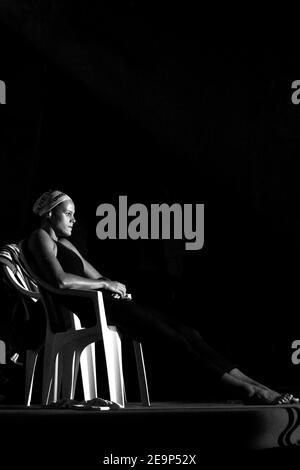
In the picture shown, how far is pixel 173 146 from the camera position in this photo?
6320 mm

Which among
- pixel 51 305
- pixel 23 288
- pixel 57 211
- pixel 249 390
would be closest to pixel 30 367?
pixel 23 288

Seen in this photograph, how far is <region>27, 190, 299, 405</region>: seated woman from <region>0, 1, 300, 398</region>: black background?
70.2 inches

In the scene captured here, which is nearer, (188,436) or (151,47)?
(188,436)

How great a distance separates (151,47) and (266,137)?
39.0 inches

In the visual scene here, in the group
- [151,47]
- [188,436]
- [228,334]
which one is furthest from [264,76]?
[188,436]

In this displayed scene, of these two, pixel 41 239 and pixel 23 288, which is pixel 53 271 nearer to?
pixel 41 239

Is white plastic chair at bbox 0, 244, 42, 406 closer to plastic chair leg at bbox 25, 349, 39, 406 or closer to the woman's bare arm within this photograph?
plastic chair leg at bbox 25, 349, 39, 406

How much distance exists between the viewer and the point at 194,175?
6.30 metres

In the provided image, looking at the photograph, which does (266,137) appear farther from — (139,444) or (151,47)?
(139,444)

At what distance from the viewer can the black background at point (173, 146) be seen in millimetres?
6172

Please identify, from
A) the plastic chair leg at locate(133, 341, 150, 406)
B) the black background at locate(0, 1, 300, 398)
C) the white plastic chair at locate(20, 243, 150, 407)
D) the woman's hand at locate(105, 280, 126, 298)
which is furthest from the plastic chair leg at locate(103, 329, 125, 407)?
the black background at locate(0, 1, 300, 398)

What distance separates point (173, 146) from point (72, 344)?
2.44m

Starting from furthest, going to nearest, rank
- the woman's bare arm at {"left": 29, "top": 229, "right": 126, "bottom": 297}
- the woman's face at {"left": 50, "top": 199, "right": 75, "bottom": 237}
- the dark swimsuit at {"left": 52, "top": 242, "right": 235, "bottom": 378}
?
1. the woman's face at {"left": 50, "top": 199, "right": 75, "bottom": 237}
2. the woman's bare arm at {"left": 29, "top": 229, "right": 126, "bottom": 297}
3. the dark swimsuit at {"left": 52, "top": 242, "right": 235, "bottom": 378}

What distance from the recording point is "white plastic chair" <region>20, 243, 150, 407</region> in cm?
407
